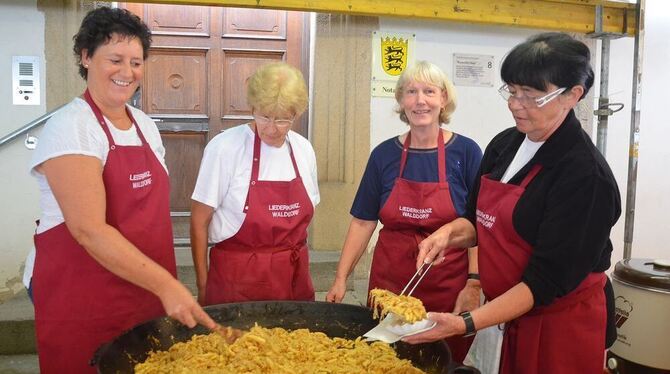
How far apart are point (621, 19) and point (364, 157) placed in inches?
98.9

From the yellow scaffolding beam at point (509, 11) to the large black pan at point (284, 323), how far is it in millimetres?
2646

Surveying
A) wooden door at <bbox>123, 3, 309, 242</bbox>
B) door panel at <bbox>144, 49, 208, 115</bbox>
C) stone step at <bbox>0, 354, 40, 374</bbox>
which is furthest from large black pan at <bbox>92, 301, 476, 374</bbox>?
door panel at <bbox>144, 49, 208, 115</bbox>

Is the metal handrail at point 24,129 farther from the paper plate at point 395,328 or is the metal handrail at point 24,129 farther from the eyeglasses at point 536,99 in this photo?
the eyeglasses at point 536,99

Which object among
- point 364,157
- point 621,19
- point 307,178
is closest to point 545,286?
point 307,178

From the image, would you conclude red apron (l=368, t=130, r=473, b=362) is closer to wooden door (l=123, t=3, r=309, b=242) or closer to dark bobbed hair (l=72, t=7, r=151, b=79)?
dark bobbed hair (l=72, t=7, r=151, b=79)

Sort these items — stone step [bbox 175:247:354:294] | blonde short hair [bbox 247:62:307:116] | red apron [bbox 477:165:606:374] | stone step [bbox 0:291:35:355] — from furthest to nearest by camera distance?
stone step [bbox 175:247:354:294] < stone step [bbox 0:291:35:355] < blonde short hair [bbox 247:62:307:116] < red apron [bbox 477:165:606:374]

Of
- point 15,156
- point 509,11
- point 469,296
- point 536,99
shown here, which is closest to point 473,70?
point 509,11

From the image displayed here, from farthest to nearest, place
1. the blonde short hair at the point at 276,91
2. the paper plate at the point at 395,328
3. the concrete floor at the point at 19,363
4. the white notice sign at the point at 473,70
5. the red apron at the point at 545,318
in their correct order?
the white notice sign at the point at 473,70
the concrete floor at the point at 19,363
the blonde short hair at the point at 276,91
the red apron at the point at 545,318
the paper plate at the point at 395,328

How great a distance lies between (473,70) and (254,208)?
324 cm

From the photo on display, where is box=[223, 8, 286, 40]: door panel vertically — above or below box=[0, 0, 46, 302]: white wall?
above

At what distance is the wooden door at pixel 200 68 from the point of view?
5.11 m

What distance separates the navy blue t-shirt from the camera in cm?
263

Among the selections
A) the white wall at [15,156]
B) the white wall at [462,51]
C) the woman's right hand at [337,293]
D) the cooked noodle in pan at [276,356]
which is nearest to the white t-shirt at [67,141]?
the cooked noodle in pan at [276,356]

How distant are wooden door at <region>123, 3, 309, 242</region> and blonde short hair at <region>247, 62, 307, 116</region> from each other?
8.95ft
